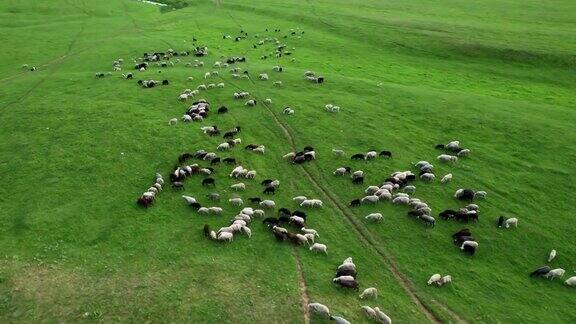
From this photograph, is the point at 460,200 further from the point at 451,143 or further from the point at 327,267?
the point at 327,267

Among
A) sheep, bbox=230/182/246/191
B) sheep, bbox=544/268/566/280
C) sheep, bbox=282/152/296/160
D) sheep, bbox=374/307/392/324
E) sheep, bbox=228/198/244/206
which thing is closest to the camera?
sheep, bbox=374/307/392/324

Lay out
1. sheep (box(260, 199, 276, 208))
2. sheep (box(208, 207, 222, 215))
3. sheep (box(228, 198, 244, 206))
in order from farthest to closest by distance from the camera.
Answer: sheep (box(228, 198, 244, 206)) < sheep (box(260, 199, 276, 208)) < sheep (box(208, 207, 222, 215))

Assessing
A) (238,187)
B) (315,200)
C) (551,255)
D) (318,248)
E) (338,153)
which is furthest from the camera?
(338,153)

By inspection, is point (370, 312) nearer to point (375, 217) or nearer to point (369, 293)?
point (369, 293)

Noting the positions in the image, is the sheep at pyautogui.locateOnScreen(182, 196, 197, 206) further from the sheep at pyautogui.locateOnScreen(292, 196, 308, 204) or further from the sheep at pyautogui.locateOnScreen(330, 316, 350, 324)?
the sheep at pyautogui.locateOnScreen(330, 316, 350, 324)

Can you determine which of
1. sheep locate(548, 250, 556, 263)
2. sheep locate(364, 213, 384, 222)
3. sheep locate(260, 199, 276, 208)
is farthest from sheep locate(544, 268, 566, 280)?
sheep locate(260, 199, 276, 208)

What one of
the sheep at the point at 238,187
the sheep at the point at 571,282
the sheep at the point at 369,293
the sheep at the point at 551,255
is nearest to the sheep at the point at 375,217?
the sheep at the point at 369,293

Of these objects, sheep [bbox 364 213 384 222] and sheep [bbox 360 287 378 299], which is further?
sheep [bbox 364 213 384 222]

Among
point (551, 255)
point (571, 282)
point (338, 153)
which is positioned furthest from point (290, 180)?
point (571, 282)
